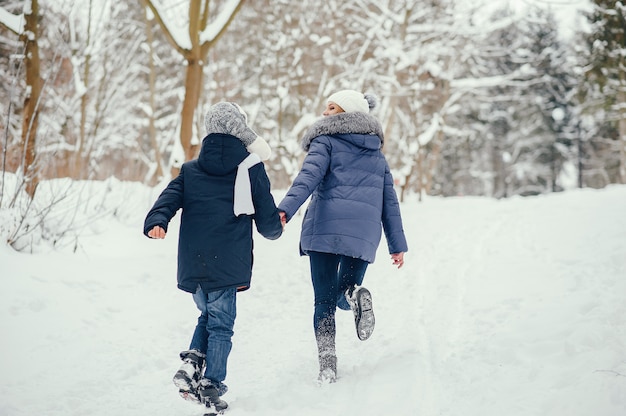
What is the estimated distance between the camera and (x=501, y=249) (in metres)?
6.59

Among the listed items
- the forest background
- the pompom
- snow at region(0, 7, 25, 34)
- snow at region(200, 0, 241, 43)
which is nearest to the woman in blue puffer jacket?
the pompom

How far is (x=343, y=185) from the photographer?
A: 329 cm

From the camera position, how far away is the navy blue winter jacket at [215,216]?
284 centimetres

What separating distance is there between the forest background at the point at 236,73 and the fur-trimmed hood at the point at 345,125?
239 cm

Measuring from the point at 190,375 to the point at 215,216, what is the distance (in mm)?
882

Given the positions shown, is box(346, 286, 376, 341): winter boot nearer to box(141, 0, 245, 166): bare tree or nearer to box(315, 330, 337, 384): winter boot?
box(315, 330, 337, 384): winter boot

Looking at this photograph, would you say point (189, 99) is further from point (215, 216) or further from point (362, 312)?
point (362, 312)

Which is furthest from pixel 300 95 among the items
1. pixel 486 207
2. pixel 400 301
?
pixel 400 301

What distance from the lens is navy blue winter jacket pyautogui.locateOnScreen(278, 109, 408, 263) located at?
323 cm

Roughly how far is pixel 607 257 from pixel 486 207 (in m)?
6.30

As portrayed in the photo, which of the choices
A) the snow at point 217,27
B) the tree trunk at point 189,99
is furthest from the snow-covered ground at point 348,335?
the snow at point 217,27

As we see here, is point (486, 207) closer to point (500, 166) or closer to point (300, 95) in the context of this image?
point (300, 95)

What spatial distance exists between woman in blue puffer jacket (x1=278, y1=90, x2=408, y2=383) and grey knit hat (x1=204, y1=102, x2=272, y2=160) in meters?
0.35

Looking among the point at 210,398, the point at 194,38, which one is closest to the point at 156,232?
the point at 210,398
